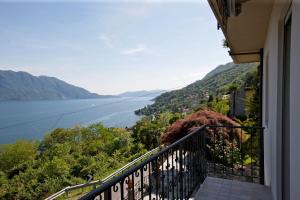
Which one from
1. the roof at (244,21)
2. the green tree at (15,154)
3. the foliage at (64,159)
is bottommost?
the green tree at (15,154)

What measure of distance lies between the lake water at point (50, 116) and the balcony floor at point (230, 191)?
2996cm

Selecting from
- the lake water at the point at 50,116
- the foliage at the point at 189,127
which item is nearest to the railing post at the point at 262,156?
the foliage at the point at 189,127

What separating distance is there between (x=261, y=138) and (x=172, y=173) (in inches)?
86.1

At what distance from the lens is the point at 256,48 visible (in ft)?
14.7

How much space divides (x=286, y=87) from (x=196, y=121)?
14.6 ft

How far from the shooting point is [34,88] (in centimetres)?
10319

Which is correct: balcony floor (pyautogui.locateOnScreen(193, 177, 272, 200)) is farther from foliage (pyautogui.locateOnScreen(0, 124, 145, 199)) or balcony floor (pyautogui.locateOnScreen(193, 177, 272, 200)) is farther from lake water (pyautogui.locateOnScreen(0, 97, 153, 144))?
lake water (pyautogui.locateOnScreen(0, 97, 153, 144))

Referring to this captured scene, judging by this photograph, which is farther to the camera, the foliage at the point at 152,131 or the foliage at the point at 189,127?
the foliage at the point at 152,131

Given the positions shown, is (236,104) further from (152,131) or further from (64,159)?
(64,159)

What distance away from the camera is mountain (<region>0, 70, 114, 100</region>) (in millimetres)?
87256

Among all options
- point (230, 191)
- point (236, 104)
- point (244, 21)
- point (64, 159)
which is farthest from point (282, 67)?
point (64, 159)

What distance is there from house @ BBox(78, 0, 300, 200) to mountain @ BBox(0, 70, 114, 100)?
3221 inches

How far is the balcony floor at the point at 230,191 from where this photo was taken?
3139 mm

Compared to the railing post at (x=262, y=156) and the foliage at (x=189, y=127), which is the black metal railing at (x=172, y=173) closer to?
the railing post at (x=262, y=156)
